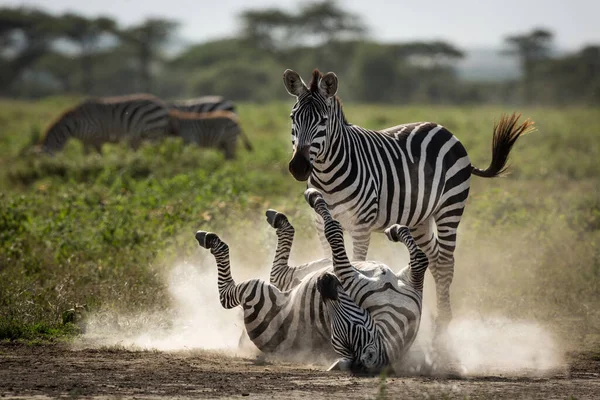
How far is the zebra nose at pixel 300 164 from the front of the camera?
6.44m

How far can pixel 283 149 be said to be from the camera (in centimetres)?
2048

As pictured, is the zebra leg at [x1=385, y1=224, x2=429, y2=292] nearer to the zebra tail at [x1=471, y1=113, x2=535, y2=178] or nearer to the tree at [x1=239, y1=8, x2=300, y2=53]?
the zebra tail at [x1=471, y1=113, x2=535, y2=178]

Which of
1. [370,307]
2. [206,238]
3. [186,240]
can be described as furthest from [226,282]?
[186,240]

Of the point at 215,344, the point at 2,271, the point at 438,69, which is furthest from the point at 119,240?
the point at 438,69

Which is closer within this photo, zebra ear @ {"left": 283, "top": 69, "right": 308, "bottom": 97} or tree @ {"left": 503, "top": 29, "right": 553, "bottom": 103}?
zebra ear @ {"left": 283, "top": 69, "right": 308, "bottom": 97}

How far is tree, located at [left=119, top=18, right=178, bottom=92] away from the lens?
5900cm

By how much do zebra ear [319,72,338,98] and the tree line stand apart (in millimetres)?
50869

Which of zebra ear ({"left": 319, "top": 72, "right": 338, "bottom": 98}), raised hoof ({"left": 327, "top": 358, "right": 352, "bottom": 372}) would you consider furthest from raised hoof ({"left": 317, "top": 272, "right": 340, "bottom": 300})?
zebra ear ({"left": 319, "top": 72, "right": 338, "bottom": 98})

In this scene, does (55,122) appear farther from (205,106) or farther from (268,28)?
(268,28)

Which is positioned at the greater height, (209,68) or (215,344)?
(209,68)

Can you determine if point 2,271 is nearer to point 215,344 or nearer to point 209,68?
point 215,344

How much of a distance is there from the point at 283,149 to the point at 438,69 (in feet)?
170

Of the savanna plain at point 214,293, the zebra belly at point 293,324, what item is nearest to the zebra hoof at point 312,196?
the zebra belly at point 293,324

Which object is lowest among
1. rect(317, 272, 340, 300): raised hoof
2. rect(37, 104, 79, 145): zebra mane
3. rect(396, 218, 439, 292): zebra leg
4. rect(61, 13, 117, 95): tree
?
rect(317, 272, 340, 300): raised hoof
